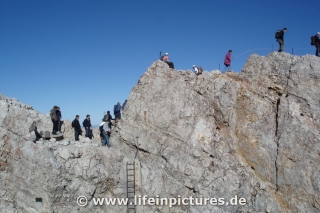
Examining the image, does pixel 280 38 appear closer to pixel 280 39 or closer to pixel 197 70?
pixel 280 39

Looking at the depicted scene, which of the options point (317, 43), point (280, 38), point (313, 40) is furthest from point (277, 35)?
point (317, 43)

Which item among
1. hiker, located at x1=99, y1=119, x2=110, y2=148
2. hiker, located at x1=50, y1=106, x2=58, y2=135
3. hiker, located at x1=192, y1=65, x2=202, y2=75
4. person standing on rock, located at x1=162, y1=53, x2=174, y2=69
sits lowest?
hiker, located at x1=99, y1=119, x2=110, y2=148

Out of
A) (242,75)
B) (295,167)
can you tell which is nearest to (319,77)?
(242,75)

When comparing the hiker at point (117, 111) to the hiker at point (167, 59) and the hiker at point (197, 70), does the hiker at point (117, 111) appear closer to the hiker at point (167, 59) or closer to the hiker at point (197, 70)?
the hiker at point (167, 59)

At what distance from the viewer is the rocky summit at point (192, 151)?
62.1ft

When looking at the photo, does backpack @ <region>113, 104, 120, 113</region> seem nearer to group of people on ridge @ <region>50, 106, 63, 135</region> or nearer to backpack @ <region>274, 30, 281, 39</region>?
group of people on ridge @ <region>50, 106, 63, 135</region>

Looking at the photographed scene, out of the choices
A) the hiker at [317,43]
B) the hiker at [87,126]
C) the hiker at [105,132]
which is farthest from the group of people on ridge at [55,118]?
the hiker at [317,43]

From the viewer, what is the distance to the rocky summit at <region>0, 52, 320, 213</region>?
18.9 m

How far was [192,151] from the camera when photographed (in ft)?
65.7

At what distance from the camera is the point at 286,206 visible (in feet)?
62.1

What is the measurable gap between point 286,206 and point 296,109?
280 inches

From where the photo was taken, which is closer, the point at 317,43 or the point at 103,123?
the point at 317,43

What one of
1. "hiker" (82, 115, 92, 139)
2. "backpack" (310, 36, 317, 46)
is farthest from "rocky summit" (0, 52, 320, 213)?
"backpack" (310, 36, 317, 46)

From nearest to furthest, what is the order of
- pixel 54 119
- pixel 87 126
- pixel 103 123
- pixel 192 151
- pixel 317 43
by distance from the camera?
1. pixel 192 151
2. pixel 54 119
3. pixel 317 43
4. pixel 103 123
5. pixel 87 126
